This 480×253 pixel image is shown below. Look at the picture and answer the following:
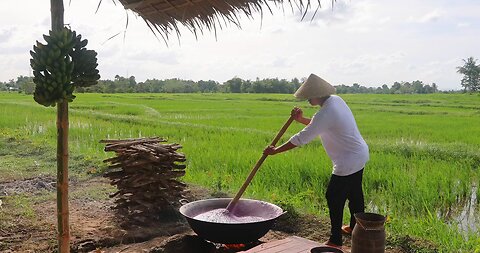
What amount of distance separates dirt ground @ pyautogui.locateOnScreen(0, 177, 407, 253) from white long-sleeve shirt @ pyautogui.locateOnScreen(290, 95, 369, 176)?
821mm

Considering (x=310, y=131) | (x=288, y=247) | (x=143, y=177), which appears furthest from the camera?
(x=143, y=177)

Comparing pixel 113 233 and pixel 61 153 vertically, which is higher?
pixel 61 153

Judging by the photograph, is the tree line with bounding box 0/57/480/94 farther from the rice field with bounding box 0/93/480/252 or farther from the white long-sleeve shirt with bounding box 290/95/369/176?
the white long-sleeve shirt with bounding box 290/95/369/176

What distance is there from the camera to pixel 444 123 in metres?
14.1

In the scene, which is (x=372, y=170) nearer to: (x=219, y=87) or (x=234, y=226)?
(x=234, y=226)

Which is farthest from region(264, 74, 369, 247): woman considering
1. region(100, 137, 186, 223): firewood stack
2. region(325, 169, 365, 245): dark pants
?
region(100, 137, 186, 223): firewood stack

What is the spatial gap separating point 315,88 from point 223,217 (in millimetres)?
1303

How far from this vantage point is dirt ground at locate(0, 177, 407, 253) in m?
4.10

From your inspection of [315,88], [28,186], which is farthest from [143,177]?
[28,186]

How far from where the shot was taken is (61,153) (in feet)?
7.71

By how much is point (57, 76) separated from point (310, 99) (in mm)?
2289

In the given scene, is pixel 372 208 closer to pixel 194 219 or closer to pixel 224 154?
pixel 194 219

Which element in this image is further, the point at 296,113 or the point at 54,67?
the point at 296,113


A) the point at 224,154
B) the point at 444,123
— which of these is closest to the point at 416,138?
the point at 444,123
